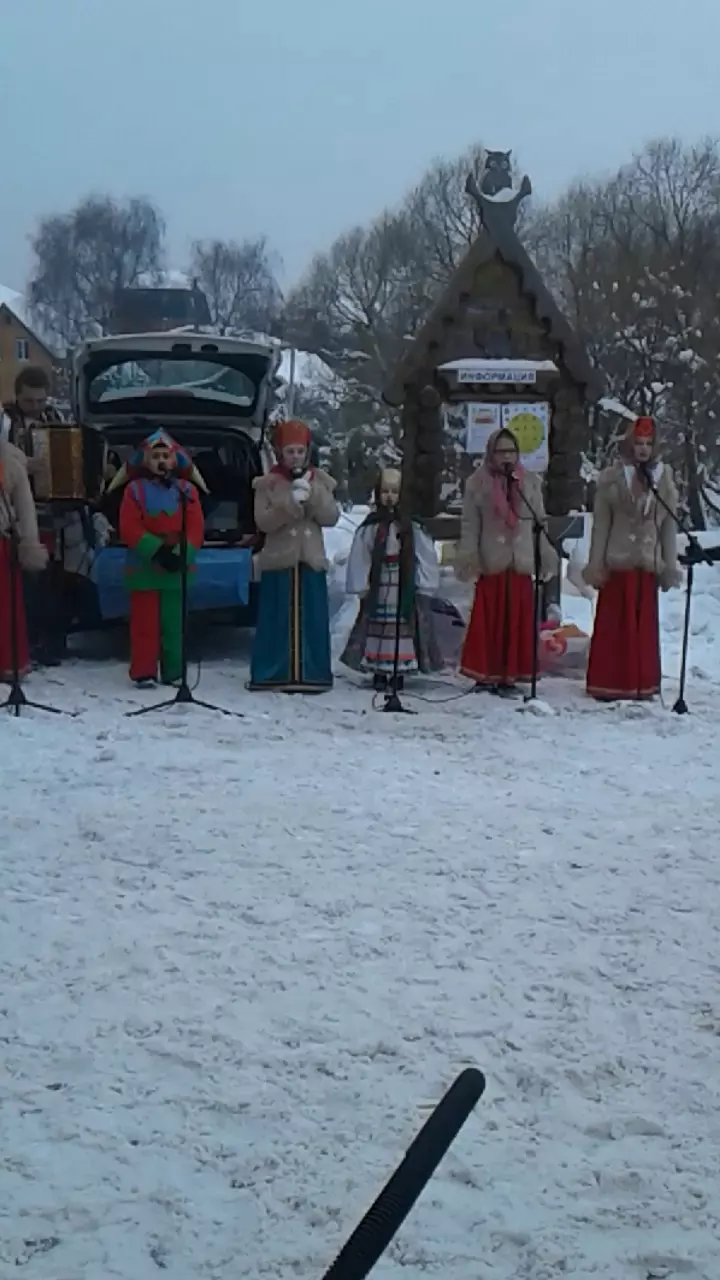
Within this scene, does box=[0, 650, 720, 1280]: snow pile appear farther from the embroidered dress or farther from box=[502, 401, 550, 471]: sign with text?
box=[502, 401, 550, 471]: sign with text

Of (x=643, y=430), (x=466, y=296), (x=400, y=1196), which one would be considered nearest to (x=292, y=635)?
(x=643, y=430)

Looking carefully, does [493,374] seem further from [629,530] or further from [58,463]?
[58,463]

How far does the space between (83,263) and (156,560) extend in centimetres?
4532

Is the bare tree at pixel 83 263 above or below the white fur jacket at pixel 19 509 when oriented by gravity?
above

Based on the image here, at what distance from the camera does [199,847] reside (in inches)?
192

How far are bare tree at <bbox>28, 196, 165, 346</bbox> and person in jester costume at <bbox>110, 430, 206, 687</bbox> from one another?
42.2 meters

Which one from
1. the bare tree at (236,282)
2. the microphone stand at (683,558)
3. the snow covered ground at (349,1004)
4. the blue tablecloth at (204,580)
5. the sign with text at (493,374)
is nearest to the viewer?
the snow covered ground at (349,1004)

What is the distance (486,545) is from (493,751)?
1.72 m

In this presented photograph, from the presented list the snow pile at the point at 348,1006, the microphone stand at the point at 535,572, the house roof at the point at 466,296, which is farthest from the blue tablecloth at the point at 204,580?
the snow pile at the point at 348,1006

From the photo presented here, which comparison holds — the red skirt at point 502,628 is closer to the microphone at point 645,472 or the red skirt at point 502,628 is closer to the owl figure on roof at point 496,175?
the microphone at point 645,472

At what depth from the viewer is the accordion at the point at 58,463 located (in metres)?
8.32

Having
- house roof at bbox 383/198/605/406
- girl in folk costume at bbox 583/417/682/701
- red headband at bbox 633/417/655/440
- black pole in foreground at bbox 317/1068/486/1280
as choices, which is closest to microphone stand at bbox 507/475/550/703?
girl in folk costume at bbox 583/417/682/701

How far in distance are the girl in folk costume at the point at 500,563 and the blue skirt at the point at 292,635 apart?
3.03ft

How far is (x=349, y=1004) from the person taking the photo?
144 inches
